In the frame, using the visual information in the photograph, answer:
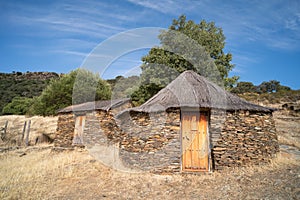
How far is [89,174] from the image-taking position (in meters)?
7.69

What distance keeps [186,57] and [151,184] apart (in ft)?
44.8

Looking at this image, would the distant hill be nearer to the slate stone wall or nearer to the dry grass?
the dry grass

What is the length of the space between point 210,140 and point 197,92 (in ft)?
6.84

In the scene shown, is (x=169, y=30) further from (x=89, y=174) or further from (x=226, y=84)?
(x=89, y=174)

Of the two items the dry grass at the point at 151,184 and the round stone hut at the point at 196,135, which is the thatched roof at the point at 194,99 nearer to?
the round stone hut at the point at 196,135

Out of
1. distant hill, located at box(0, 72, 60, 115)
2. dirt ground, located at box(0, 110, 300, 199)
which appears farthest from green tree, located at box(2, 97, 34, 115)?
dirt ground, located at box(0, 110, 300, 199)

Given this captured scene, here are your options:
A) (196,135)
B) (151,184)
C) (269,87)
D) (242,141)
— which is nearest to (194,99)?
(196,135)

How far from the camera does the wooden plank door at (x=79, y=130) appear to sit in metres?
13.4

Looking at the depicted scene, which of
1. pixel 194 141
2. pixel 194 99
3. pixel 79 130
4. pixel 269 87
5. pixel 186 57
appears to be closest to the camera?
pixel 194 141

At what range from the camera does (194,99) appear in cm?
773

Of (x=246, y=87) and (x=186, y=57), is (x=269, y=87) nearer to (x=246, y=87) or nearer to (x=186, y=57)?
(x=246, y=87)

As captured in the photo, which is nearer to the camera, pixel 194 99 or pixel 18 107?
pixel 194 99

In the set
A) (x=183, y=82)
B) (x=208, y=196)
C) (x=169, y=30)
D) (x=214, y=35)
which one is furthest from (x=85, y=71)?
(x=208, y=196)

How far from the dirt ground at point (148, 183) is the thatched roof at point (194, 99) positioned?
2.47 meters
